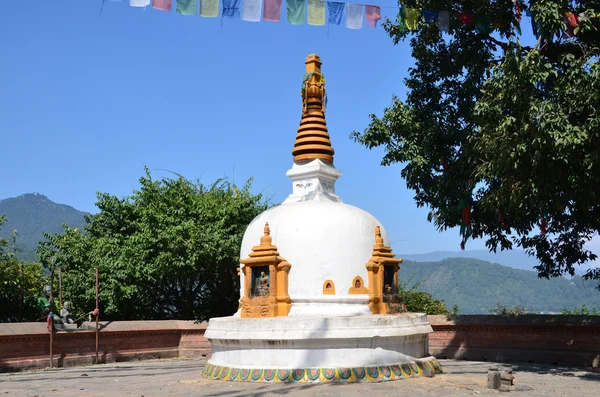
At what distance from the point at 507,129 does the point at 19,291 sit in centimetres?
1958

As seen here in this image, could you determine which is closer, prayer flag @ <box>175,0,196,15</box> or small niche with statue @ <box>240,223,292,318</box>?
prayer flag @ <box>175,0,196,15</box>

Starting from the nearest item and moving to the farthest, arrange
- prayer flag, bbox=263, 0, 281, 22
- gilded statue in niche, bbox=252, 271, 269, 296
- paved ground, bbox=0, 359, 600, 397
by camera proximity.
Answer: paved ground, bbox=0, 359, 600, 397 → prayer flag, bbox=263, 0, 281, 22 → gilded statue in niche, bbox=252, 271, 269, 296

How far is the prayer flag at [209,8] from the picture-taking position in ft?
51.7

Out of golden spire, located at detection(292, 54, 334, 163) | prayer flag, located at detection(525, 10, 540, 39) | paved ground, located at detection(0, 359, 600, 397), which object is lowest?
paved ground, located at detection(0, 359, 600, 397)

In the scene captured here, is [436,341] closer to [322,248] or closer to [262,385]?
[322,248]

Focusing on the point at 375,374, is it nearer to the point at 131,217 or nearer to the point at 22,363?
the point at 22,363

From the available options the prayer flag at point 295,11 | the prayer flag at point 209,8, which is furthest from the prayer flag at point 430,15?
the prayer flag at point 209,8

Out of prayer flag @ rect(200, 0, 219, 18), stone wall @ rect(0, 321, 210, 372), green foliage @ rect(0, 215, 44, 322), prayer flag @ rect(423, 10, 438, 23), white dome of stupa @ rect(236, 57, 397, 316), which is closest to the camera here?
prayer flag @ rect(200, 0, 219, 18)

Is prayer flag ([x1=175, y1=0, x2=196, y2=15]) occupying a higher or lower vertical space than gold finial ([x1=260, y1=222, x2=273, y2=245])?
higher

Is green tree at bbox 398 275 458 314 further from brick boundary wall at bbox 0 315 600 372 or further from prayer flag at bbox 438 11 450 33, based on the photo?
prayer flag at bbox 438 11 450 33

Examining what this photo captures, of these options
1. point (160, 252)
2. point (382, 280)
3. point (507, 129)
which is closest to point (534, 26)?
point (507, 129)

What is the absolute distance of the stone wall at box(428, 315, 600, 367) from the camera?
1994 cm

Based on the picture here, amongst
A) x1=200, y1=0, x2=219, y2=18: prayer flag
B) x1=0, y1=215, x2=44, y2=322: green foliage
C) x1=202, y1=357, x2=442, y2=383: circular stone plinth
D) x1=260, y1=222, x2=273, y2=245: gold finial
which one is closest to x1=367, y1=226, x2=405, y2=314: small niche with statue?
x1=202, y1=357, x2=442, y2=383: circular stone plinth

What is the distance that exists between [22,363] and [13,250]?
40.5 feet
